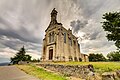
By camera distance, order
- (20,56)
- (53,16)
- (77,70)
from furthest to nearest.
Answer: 1. (20,56)
2. (53,16)
3. (77,70)

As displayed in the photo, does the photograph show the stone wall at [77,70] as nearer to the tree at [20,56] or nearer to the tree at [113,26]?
the tree at [113,26]

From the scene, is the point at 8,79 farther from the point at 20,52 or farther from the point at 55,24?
the point at 20,52

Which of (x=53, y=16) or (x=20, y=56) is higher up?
(x=53, y=16)

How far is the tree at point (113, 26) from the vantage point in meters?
19.4

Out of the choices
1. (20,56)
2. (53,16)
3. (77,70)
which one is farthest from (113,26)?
(20,56)

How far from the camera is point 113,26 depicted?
2005cm

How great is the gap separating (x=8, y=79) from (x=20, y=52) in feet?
131

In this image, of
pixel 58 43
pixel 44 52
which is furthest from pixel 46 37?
pixel 58 43

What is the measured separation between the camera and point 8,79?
24.9 feet

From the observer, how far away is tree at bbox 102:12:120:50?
63.5 feet

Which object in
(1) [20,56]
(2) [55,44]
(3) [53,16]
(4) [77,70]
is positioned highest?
(3) [53,16]

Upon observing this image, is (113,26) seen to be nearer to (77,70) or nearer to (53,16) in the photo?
(77,70)

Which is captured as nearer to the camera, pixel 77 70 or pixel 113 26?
pixel 77 70

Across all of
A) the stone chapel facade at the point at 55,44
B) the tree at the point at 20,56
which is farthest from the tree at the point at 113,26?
the tree at the point at 20,56
